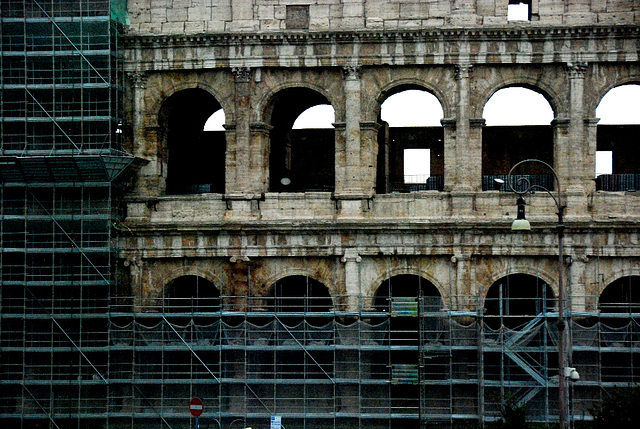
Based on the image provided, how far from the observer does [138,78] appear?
112 ft

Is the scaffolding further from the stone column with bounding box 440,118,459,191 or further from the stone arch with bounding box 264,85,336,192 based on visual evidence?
the stone arch with bounding box 264,85,336,192

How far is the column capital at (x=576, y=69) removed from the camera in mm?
32938

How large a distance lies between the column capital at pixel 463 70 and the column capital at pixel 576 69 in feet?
9.38

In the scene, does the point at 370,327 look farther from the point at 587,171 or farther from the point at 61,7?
the point at 61,7

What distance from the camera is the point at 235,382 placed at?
3209 centimetres

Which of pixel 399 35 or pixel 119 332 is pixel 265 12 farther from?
pixel 119 332

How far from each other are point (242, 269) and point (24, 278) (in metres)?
6.32

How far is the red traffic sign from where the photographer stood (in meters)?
30.0

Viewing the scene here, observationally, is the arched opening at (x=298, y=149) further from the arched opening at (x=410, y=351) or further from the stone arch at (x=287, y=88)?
the arched opening at (x=410, y=351)

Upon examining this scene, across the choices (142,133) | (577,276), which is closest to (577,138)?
(577,276)

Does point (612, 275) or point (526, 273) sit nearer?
point (612, 275)

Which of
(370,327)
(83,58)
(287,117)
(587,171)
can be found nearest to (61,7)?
(83,58)

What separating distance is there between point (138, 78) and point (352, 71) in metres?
6.49

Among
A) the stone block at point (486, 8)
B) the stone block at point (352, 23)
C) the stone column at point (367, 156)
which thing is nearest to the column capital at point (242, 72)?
the stone block at point (352, 23)
